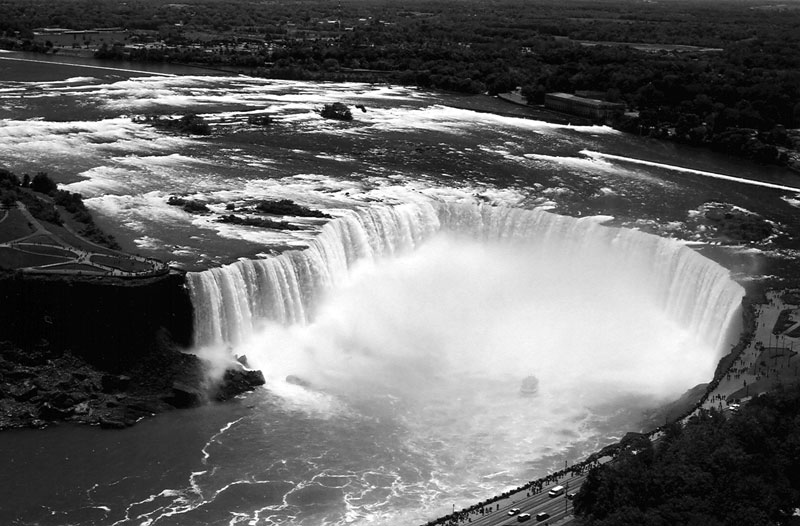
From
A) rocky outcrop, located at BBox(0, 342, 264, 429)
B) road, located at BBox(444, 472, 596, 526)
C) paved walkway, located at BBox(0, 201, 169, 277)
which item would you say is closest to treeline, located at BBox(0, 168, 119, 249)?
paved walkway, located at BBox(0, 201, 169, 277)

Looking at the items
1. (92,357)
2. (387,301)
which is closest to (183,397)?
(92,357)

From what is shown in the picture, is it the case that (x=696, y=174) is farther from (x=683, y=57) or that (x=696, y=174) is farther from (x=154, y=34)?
(x=154, y=34)

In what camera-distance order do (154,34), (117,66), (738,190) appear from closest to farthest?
(738,190) → (117,66) → (154,34)

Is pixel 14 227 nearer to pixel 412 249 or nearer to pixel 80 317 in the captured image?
pixel 80 317

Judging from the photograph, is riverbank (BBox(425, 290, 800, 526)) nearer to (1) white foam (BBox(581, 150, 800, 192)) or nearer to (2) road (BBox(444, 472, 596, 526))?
(2) road (BBox(444, 472, 596, 526))

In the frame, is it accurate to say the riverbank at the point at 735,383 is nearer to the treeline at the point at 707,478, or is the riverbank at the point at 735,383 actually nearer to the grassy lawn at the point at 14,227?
the treeline at the point at 707,478

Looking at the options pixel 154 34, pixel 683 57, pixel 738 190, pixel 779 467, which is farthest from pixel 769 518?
pixel 154 34

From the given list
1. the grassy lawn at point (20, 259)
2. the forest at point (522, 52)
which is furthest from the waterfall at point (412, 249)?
the forest at point (522, 52)
